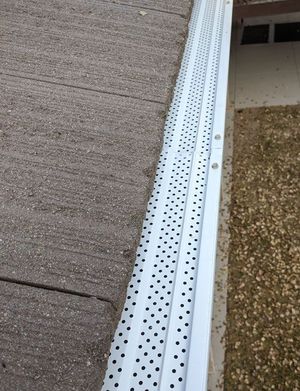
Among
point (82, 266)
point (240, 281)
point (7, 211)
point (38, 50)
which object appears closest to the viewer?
point (82, 266)

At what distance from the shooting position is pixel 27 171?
3.94ft

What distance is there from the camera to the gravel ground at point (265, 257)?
2598 mm

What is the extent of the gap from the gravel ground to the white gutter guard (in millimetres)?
1743

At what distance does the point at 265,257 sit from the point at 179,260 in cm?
213

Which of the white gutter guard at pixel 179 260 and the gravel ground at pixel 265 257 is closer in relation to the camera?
the white gutter guard at pixel 179 260

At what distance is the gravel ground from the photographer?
2.60 m

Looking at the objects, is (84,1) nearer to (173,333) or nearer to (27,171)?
(27,171)

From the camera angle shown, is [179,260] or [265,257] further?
[265,257]

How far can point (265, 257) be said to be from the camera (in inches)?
123

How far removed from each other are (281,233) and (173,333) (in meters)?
2.43

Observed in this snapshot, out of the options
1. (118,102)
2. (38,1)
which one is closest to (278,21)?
(38,1)

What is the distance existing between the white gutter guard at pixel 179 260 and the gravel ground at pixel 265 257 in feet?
5.72

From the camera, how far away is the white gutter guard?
0.98 m

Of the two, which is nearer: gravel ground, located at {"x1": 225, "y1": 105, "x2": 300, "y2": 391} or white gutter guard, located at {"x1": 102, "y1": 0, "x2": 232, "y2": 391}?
white gutter guard, located at {"x1": 102, "y1": 0, "x2": 232, "y2": 391}
